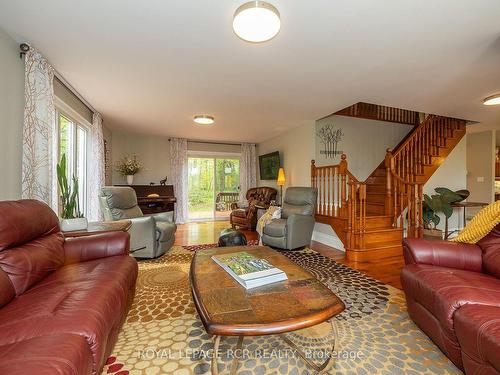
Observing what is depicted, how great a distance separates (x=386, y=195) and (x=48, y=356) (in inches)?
175

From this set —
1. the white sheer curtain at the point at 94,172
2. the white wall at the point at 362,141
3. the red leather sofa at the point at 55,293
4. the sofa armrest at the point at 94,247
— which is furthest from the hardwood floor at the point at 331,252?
the red leather sofa at the point at 55,293

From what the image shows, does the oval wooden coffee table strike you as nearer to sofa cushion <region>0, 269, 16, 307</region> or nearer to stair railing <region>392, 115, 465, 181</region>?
sofa cushion <region>0, 269, 16, 307</region>

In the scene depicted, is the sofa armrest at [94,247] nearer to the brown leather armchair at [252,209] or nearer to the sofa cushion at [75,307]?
the sofa cushion at [75,307]

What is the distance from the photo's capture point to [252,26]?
167cm

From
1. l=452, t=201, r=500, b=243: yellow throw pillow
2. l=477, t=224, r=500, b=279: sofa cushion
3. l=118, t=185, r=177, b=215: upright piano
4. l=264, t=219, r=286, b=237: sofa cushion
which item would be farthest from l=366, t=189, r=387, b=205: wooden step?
l=118, t=185, r=177, b=215: upright piano

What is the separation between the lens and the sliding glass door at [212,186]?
664 cm

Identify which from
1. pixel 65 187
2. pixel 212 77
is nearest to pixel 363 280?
pixel 212 77

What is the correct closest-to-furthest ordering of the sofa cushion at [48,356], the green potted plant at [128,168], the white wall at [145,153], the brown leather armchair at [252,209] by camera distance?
the sofa cushion at [48,356] → the brown leather armchair at [252,209] → the green potted plant at [128,168] → the white wall at [145,153]

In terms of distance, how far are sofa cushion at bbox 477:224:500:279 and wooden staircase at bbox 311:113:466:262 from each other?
5.45 ft

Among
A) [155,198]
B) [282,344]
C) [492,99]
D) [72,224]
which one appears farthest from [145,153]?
[492,99]

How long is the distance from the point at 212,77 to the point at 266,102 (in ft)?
3.49

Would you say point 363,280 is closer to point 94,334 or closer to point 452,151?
point 94,334

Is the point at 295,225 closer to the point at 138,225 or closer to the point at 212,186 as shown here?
the point at 138,225

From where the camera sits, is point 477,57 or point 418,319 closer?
point 418,319
